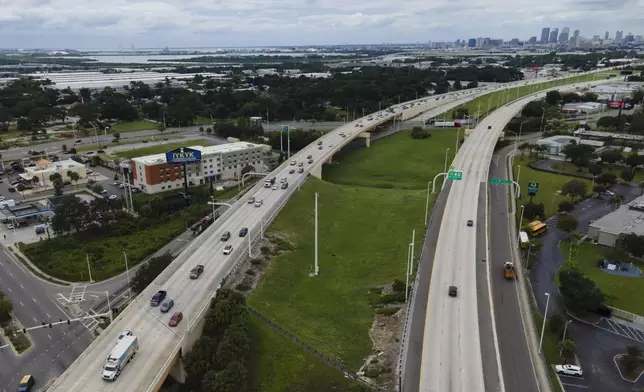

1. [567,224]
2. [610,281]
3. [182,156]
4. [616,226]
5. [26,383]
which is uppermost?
[182,156]

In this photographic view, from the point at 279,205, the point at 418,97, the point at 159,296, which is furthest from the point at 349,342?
the point at 418,97

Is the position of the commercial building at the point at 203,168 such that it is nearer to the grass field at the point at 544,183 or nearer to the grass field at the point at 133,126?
the grass field at the point at 544,183

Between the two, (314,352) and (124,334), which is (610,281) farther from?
(124,334)

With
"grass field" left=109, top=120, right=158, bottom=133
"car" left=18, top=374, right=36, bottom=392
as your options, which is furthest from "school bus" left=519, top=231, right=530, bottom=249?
"grass field" left=109, top=120, right=158, bottom=133

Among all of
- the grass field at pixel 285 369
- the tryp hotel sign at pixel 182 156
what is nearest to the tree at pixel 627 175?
the grass field at pixel 285 369

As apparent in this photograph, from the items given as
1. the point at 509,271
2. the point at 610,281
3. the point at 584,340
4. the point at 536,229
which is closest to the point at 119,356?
the point at 509,271

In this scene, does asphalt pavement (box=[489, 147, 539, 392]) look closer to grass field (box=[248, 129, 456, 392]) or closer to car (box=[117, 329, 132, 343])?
grass field (box=[248, 129, 456, 392])
